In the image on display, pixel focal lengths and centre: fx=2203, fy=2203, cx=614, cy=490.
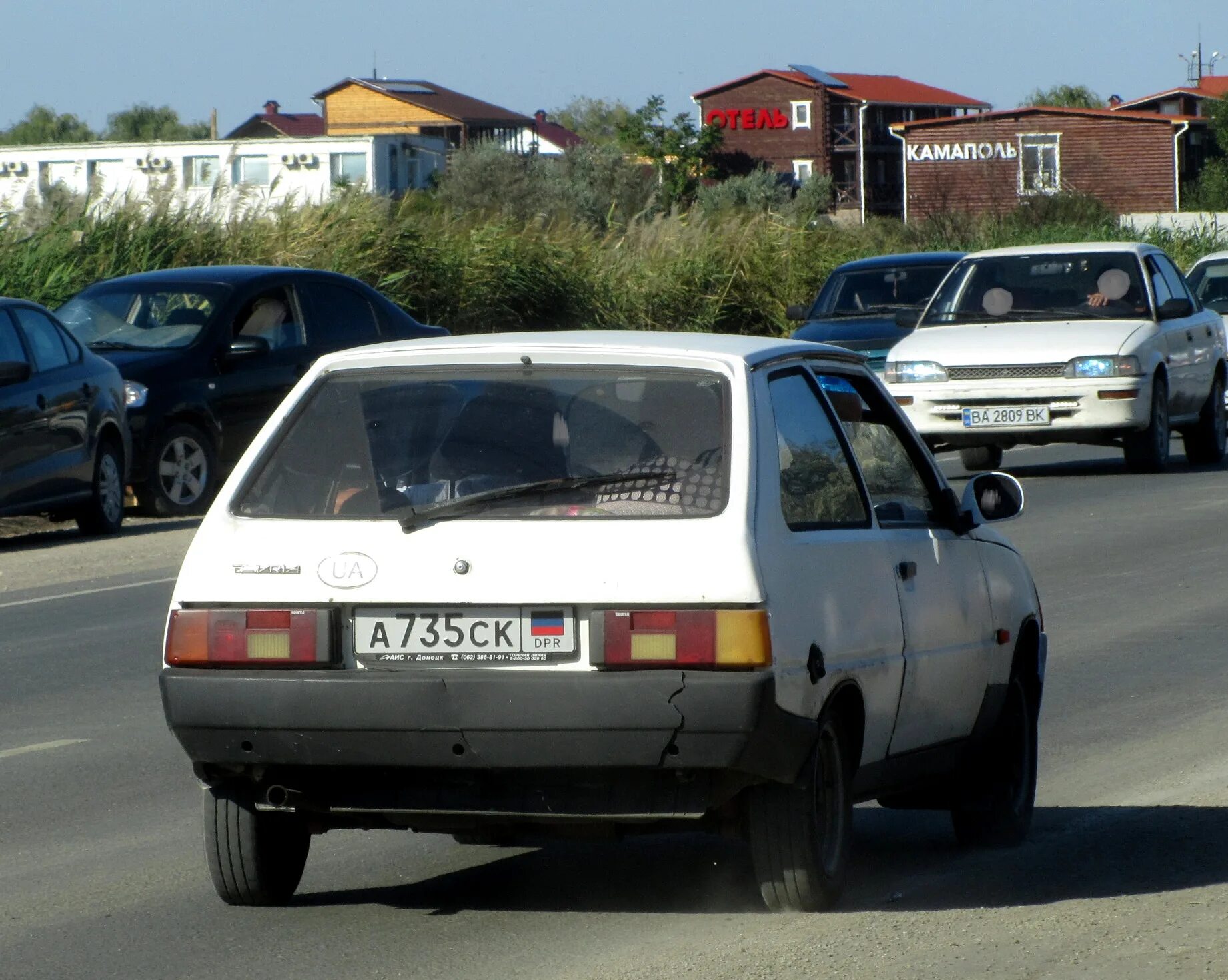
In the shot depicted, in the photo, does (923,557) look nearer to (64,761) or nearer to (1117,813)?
(1117,813)

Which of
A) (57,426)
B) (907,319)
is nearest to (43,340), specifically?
(57,426)

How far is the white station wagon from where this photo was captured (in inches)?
190

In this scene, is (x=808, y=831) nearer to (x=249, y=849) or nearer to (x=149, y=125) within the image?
(x=249, y=849)

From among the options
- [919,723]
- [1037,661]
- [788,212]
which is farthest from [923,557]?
[788,212]

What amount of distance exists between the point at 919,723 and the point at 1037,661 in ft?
2.98

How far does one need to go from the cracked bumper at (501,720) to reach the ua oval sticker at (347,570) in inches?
8.0

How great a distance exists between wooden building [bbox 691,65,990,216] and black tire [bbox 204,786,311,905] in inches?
4223

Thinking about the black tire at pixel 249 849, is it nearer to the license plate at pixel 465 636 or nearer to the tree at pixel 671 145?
the license plate at pixel 465 636

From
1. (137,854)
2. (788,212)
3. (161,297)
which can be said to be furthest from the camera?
(788,212)

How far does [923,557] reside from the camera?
579 centimetres

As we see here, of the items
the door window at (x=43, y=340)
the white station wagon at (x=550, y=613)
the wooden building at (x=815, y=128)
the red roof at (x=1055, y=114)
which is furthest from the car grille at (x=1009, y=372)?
the wooden building at (x=815, y=128)

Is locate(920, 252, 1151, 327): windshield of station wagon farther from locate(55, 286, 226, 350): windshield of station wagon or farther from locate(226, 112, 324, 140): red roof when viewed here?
locate(226, 112, 324, 140): red roof

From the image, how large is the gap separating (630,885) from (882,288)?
1754 centimetres

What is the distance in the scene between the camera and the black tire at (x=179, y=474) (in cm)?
1673
